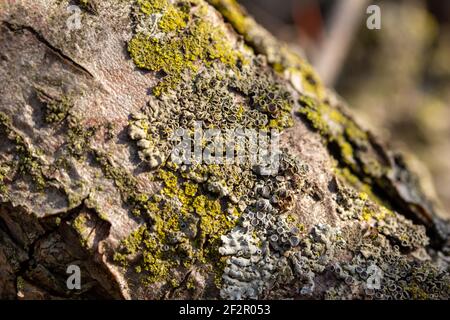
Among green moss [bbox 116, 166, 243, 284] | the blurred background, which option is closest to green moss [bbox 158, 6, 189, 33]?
green moss [bbox 116, 166, 243, 284]

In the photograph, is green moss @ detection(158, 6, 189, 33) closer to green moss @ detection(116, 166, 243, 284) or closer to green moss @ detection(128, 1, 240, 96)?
green moss @ detection(128, 1, 240, 96)

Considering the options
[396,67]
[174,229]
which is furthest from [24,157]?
[396,67]

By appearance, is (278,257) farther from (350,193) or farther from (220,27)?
(220,27)

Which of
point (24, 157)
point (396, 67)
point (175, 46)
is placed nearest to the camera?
point (24, 157)

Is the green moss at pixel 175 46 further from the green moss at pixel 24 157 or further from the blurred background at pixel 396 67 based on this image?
the blurred background at pixel 396 67

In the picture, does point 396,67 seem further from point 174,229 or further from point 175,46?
point 174,229

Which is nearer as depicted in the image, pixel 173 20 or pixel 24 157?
pixel 24 157
